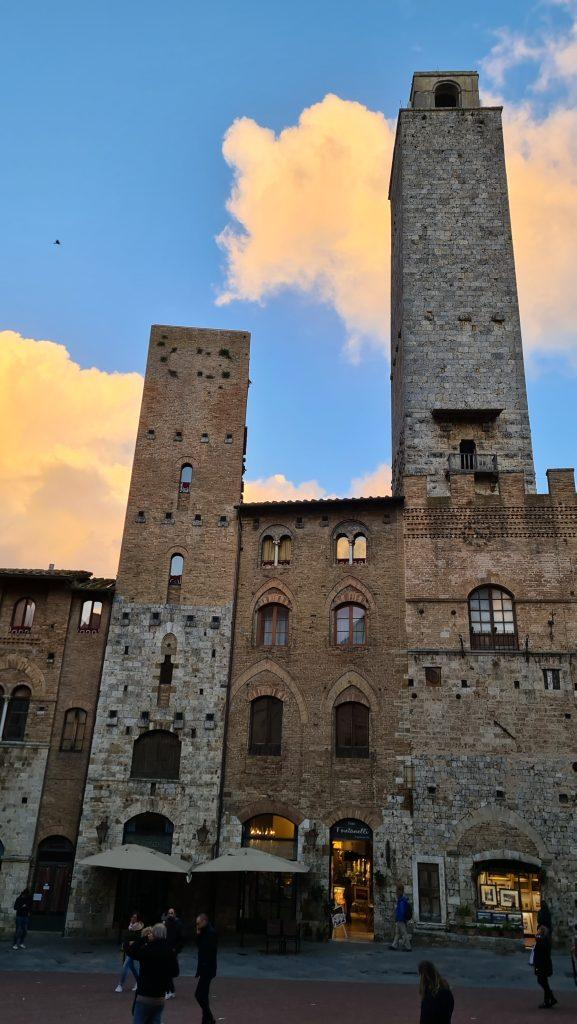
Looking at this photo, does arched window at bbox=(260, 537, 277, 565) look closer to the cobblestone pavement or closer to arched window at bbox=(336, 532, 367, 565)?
arched window at bbox=(336, 532, 367, 565)

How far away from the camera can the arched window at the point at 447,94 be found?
1318 inches

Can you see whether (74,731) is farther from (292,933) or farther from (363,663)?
(363,663)

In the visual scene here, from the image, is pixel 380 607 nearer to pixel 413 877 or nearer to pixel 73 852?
pixel 413 877

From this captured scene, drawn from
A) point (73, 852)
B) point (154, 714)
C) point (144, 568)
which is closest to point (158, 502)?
point (144, 568)

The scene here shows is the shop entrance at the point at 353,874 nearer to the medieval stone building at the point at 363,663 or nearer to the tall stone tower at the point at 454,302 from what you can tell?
the medieval stone building at the point at 363,663

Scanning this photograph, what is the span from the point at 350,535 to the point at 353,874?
1090 centimetres

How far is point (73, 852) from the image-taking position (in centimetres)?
2295

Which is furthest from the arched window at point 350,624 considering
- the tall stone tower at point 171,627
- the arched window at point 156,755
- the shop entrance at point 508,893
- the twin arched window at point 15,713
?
the twin arched window at point 15,713

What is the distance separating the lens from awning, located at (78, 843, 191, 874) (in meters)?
19.2

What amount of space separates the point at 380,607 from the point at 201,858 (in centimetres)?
947

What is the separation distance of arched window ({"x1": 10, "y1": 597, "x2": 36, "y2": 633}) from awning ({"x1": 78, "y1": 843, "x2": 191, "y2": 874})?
838 centimetres

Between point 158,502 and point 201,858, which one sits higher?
point 158,502

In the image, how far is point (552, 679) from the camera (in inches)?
885

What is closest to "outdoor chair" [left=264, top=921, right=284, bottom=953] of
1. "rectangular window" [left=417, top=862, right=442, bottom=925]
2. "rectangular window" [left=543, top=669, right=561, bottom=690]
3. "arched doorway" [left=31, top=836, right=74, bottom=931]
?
"rectangular window" [left=417, top=862, right=442, bottom=925]
